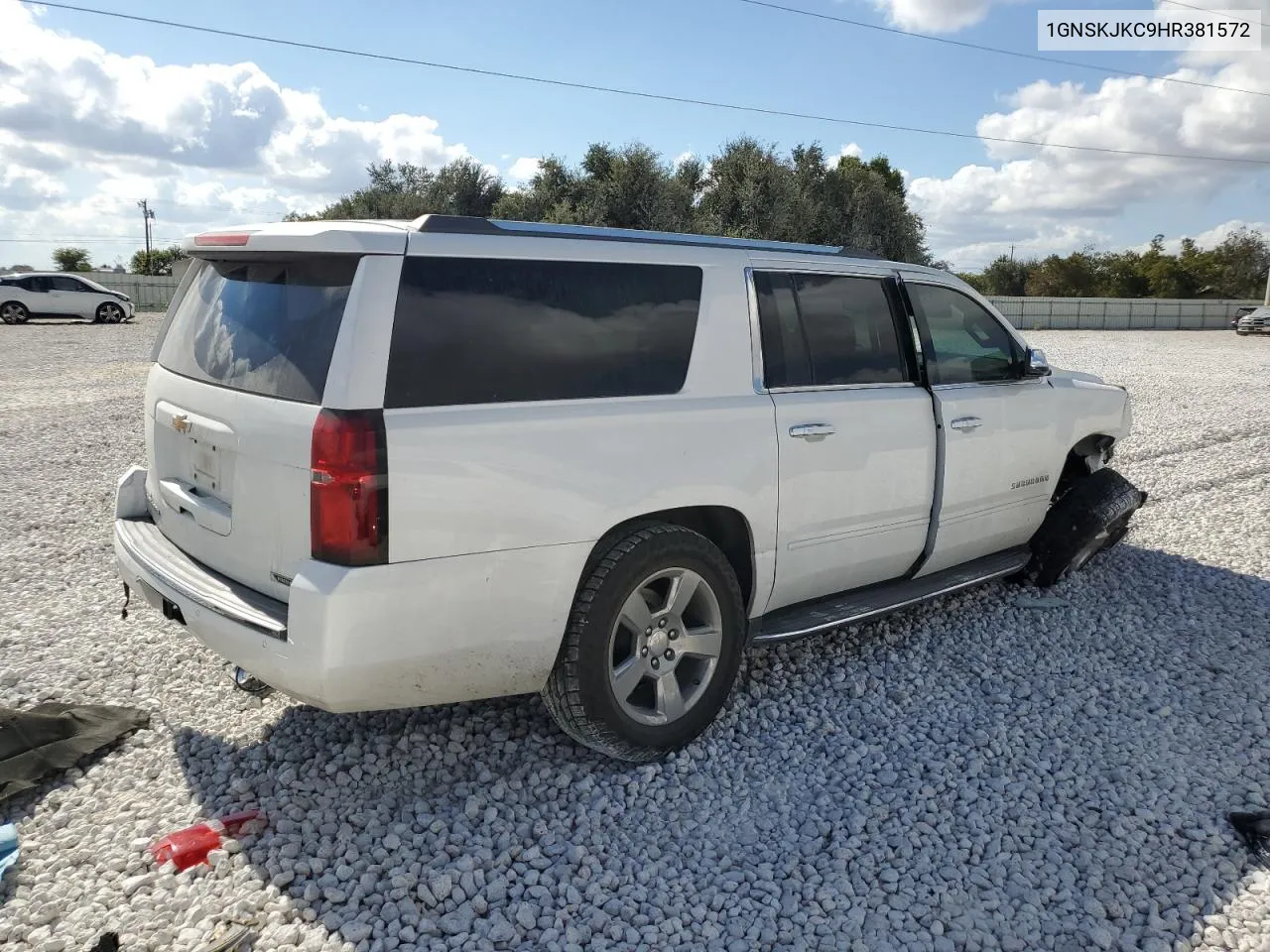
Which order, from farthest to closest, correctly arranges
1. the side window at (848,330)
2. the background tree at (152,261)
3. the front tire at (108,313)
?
1. the background tree at (152,261)
2. the front tire at (108,313)
3. the side window at (848,330)

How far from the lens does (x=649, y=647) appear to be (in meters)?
3.76

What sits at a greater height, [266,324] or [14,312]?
[14,312]

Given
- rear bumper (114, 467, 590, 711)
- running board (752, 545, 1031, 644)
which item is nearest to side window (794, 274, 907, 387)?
running board (752, 545, 1031, 644)

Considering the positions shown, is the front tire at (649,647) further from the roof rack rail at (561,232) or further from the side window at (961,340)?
the side window at (961,340)

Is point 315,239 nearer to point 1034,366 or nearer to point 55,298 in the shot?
point 1034,366

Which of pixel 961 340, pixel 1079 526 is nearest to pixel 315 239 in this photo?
pixel 961 340

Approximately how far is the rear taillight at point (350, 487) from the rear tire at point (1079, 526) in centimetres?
416

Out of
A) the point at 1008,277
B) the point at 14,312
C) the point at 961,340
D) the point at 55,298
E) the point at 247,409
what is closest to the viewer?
the point at 247,409

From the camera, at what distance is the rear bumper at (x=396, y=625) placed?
9.91 feet

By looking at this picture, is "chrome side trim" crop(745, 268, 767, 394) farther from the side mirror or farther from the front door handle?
the side mirror

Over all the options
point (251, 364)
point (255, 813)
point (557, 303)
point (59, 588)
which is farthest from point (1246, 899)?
point (59, 588)

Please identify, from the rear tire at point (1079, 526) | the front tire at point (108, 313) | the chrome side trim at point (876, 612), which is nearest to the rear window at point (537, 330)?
the chrome side trim at point (876, 612)

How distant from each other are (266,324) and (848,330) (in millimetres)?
2547

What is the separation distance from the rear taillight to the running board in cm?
175
